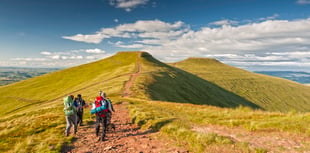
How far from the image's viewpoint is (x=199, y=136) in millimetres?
11477

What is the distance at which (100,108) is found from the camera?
12.8 meters

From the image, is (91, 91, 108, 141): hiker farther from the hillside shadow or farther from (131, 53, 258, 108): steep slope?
the hillside shadow

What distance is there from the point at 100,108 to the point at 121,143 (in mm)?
2718

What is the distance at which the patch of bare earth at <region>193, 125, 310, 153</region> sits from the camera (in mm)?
9517

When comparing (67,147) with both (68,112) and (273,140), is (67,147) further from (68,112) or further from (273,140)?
(273,140)

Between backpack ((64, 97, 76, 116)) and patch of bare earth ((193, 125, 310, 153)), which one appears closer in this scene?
patch of bare earth ((193, 125, 310, 153))

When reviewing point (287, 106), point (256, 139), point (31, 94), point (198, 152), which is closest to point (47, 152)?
point (198, 152)

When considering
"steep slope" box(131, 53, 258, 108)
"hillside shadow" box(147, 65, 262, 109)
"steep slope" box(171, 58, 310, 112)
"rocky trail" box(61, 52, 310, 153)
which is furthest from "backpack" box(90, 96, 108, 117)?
"steep slope" box(171, 58, 310, 112)

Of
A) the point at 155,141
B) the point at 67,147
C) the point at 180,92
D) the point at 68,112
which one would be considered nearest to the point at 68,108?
the point at 68,112

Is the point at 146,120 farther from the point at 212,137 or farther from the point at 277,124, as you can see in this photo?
the point at 277,124

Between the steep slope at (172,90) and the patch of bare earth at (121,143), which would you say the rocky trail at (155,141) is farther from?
the steep slope at (172,90)

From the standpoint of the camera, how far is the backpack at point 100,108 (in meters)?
12.8

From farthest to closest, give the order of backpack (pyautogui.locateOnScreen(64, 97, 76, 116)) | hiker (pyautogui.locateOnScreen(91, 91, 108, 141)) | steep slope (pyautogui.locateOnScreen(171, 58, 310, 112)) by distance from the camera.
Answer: steep slope (pyautogui.locateOnScreen(171, 58, 310, 112)), backpack (pyautogui.locateOnScreen(64, 97, 76, 116)), hiker (pyautogui.locateOnScreen(91, 91, 108, 141))

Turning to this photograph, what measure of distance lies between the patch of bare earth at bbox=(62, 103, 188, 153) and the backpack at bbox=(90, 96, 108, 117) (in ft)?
5.95
